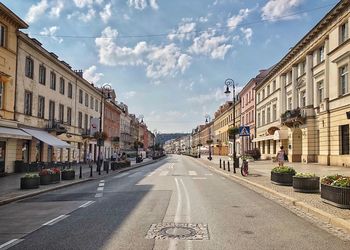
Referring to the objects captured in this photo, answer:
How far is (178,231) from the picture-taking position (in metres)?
7.87

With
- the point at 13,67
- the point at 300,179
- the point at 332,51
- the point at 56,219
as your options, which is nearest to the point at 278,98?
the point at 332,51

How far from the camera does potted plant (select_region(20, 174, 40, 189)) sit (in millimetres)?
16938

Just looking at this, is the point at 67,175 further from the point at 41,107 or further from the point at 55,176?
the point at 41,107

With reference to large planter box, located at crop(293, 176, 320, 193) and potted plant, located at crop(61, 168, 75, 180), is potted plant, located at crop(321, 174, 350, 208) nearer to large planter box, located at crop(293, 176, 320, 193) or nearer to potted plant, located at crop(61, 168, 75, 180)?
large planter box, located at crop(293, 176, 320, 193)

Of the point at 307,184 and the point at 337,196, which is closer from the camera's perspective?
the point at 337,196

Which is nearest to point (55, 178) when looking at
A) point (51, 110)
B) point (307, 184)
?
point (307, 184)

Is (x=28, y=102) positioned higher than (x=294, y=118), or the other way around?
(x=28, y=102)

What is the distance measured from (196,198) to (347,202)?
16.6 ft

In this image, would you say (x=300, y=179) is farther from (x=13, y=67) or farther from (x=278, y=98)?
(x=278, y=98)

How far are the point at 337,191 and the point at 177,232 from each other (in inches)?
207

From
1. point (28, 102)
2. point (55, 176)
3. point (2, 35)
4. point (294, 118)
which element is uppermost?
point (2, 35)

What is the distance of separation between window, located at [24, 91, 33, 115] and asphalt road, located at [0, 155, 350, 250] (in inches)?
713

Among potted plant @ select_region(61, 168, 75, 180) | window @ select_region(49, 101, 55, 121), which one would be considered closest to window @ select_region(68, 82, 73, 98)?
window @ select_region(49, 101, 55, 121)

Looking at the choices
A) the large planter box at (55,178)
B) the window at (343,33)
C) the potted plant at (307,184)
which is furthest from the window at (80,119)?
the potted plant at (307,184)
